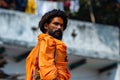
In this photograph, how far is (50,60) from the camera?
4.14m

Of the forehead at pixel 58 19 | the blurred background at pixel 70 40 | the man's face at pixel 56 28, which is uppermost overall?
the forehead at pixel 58 19

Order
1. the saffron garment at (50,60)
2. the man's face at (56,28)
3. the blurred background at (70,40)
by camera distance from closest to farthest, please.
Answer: the saffron garment at (50,60)
the man's face at (56,28)
the blurred background at (70,40)

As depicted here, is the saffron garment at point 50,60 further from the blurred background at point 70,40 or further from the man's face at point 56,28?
the blurred background at point 70,40

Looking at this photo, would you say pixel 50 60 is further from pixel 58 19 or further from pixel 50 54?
pixel 58 19

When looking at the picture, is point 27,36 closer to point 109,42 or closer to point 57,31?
point 109,42

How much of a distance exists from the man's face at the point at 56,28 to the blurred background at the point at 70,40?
6552mm

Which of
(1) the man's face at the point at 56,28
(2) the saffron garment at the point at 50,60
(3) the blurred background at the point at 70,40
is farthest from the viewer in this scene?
(3) the blurred background at the point at 70,40

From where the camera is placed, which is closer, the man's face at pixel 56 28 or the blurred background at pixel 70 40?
the man's face at pixel 56 28

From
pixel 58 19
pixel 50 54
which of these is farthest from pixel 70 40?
pixel 50 54

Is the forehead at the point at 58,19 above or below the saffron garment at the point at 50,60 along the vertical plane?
above

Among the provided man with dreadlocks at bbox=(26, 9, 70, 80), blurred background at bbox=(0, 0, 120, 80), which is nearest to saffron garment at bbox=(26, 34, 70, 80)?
man with dreadlocks at bbox=(26, 9, 70, 80)

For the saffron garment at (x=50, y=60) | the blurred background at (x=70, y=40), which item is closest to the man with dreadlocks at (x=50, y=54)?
the saffron garment at (x=50, y=60)

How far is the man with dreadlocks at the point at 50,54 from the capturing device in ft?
13.5

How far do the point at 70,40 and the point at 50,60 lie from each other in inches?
327
